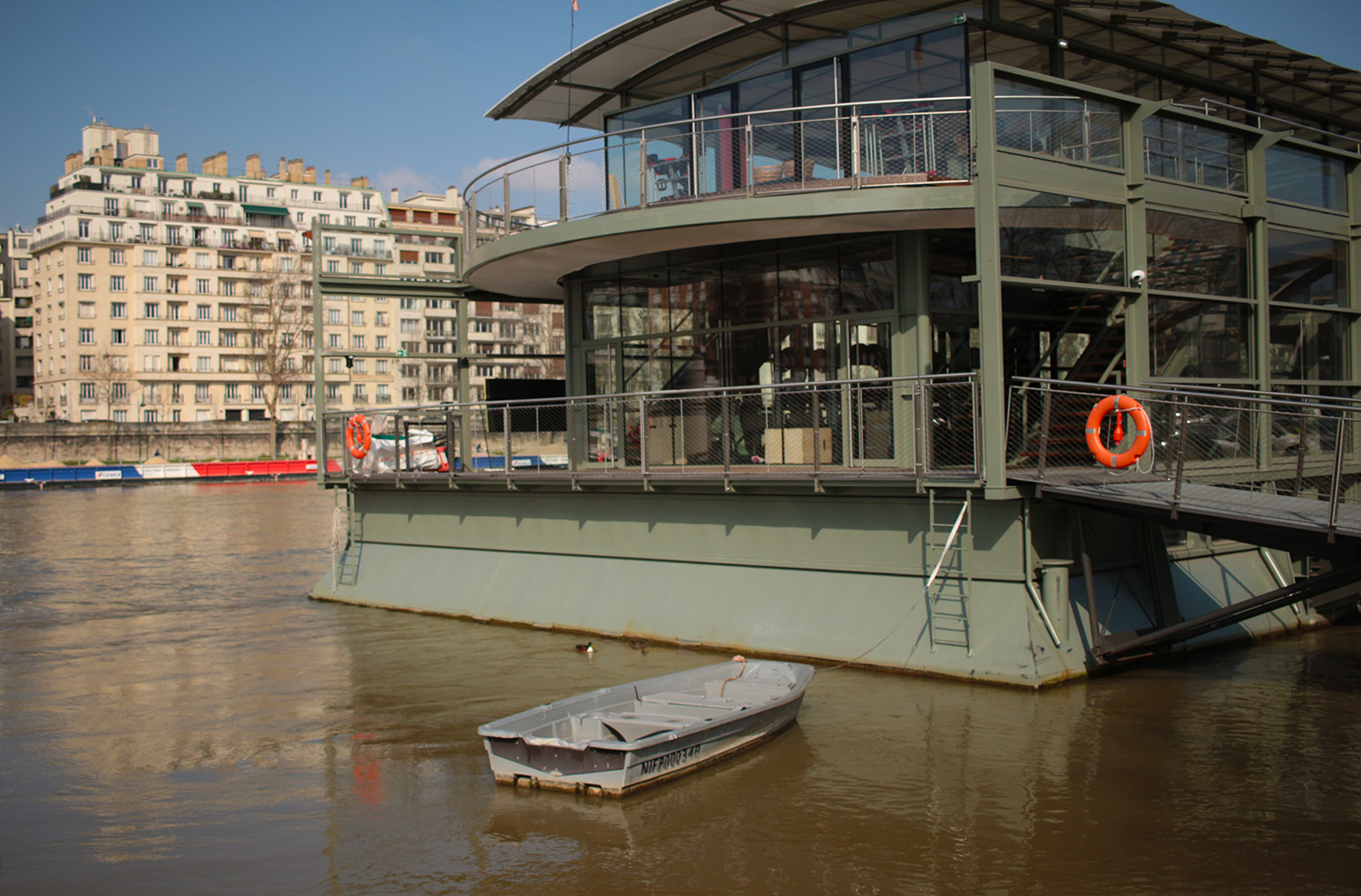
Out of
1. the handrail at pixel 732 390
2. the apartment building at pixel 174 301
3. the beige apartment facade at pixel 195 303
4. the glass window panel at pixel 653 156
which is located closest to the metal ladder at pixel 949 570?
the handrail at pixel 732 390

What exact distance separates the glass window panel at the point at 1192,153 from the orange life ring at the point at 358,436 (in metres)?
13.2

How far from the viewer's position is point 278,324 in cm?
10094

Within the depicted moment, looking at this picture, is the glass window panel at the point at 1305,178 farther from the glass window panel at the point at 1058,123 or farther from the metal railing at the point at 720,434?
the metal railing at the point at 720,434

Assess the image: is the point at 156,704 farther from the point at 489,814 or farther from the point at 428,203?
the point at 428,203

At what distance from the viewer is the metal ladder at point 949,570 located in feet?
42.3

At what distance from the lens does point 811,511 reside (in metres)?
14.4

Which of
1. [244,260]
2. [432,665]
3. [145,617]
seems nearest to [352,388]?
[244,260]

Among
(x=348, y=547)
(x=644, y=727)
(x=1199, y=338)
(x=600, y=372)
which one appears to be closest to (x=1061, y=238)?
(x=1199, y=338)

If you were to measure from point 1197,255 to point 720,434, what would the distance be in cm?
699

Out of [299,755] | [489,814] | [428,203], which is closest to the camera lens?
[489,814]

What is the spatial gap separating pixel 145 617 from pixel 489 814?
48.2 feet

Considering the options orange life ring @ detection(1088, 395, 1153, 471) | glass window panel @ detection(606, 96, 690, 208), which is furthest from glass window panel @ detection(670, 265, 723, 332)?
orange life ring @ detection(1088, 395, 1153, 471)

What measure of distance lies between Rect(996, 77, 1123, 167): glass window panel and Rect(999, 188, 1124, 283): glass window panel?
579mm

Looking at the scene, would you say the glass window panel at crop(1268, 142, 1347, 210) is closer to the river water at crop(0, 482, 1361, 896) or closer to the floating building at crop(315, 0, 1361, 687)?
the floating building at crop(315, 0, 1361, 687)
